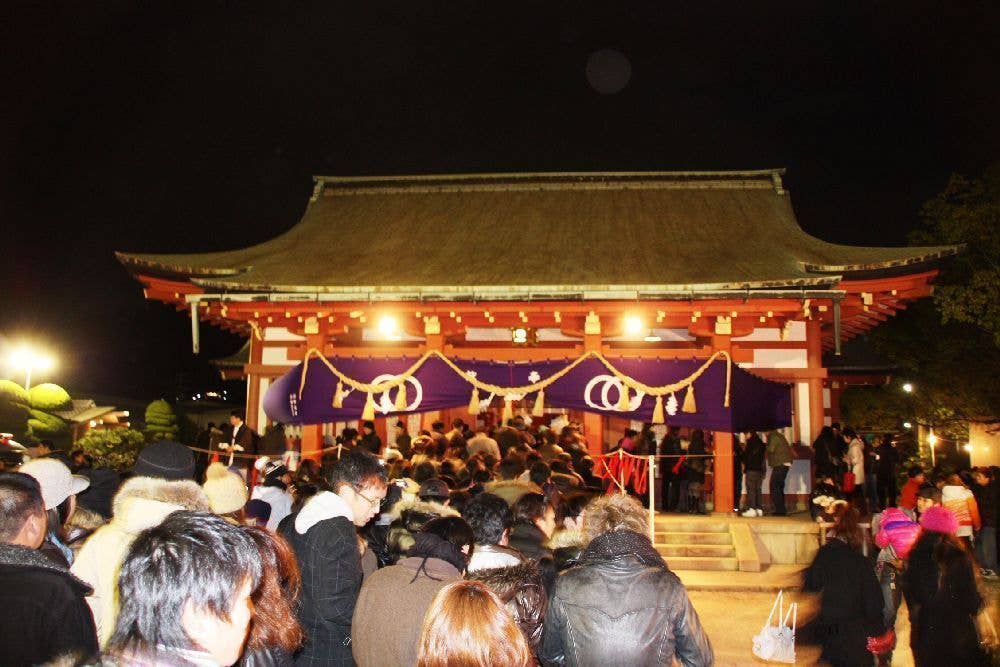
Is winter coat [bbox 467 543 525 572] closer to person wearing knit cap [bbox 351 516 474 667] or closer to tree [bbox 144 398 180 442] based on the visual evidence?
person wearing knit cap [bbox 351 516 474 667]

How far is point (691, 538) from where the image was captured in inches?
478

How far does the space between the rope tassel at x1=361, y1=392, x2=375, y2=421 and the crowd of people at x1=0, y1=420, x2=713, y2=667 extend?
6696mm

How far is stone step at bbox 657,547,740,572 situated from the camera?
452 inches

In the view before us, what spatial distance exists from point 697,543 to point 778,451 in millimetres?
2426

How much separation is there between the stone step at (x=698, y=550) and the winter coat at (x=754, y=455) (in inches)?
75.2

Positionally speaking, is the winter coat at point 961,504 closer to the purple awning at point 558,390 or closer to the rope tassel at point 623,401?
the purple awning at point 558,390

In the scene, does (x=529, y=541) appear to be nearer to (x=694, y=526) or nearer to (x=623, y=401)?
(x=623, y=401)

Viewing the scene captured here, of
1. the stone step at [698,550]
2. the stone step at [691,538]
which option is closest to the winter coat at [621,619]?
the stone step at [698,550]

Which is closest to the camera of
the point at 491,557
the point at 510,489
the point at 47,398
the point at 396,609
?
the point at 396,609

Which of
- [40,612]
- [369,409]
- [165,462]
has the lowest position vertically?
[40,612]

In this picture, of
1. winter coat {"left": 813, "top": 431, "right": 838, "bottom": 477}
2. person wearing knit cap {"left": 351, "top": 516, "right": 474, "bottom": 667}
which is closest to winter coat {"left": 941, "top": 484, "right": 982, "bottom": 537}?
winter coat {"left": 813, "top": 431, "right": 838, "bottom": 477}

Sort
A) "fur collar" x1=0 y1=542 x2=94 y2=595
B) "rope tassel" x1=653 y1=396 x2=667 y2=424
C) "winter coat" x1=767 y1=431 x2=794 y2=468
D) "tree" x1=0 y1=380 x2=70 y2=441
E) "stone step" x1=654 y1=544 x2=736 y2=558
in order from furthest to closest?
"tree" x1=0 y1=380 x2=70 y2=441 → "winter coat" x1=767 y1=431 x2=794 y2=468 → "rope tassel" x1=653 y1=396 x2=667 y2=424 → "stone step" x1=654 y1=544 x2=736 y2=558 → "fur collar" x1=0 y1=542 x2=94 y2=595

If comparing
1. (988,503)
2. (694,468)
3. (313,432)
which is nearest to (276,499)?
(313,432)

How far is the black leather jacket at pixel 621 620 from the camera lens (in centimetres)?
357
